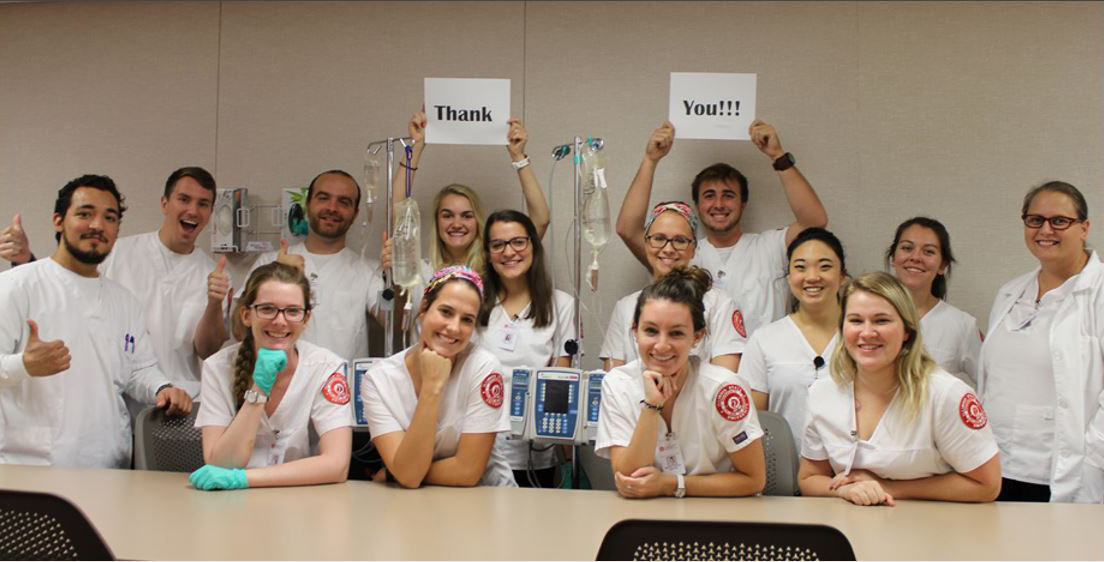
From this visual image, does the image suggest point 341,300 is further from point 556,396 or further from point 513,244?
point 556,396

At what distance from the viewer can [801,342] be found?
2832 mm

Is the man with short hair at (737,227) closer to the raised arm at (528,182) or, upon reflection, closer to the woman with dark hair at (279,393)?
the raised arm at (528,182)

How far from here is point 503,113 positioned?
130 inches

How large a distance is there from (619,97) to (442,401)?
1839 mm

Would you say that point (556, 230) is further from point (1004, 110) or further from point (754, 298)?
point (1004, 110)

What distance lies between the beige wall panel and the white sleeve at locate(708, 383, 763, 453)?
9.06ft

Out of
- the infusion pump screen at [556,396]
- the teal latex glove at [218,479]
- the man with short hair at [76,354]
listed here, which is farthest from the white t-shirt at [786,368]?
the man with short hair at [76,354]

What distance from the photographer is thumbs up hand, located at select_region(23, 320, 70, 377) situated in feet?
8.72

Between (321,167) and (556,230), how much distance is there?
112 centimetres

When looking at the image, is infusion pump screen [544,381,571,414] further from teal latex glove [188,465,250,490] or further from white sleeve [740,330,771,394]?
teal latex glove [188,465,250,490]

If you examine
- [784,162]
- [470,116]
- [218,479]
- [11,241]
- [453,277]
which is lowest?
[218,479]

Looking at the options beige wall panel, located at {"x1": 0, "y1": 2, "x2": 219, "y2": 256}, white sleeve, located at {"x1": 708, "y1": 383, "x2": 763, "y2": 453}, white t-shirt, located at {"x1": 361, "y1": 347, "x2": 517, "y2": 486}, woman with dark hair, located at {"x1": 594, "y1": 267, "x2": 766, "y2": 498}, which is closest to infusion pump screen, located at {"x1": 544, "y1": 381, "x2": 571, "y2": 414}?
white t-shirt, located at {"x1": 361, "y1": 347, "x2": 517, "y2": 486}

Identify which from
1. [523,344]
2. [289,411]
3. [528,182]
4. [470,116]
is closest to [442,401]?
[289,411]

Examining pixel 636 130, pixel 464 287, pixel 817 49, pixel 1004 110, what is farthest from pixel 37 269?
pixel 1004 110
